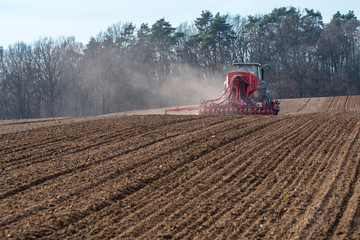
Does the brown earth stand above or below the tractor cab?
below

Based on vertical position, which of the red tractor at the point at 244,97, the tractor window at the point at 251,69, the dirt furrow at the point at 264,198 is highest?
the tractor window at the point at 251,69

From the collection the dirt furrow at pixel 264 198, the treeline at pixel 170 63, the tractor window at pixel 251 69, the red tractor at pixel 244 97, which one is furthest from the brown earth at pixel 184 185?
the treeline at pixel 170 63

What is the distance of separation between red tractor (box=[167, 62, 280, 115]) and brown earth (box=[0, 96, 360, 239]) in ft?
19.3

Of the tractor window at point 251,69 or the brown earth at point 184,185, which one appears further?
the tractor window at point 251,69

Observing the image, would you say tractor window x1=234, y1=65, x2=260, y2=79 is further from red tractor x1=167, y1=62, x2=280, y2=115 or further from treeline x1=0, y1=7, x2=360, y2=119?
treeline x1=0, y1=7, x2=360, y2=119

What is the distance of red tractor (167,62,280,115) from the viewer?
1756 cm

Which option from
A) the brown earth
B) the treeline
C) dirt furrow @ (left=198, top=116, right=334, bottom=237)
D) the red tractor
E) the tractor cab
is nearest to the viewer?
the brown earth

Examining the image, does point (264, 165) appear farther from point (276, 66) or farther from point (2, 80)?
point (2, 80)

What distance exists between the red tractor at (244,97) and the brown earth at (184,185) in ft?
19.3

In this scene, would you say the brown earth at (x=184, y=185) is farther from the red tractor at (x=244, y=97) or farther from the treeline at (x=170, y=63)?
the treeline at (x=170, y=63)

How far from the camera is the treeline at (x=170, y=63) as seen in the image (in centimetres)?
4934

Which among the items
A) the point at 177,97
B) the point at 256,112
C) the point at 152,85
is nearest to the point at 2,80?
the point at 152,85

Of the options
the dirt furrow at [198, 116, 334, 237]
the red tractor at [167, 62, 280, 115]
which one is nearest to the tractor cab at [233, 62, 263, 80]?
the red tractor at [167, 62, 280, 115]

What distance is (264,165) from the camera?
25.5ft
